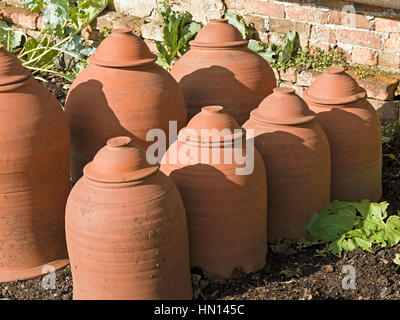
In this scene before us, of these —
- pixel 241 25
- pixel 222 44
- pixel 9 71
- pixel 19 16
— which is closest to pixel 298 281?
pixel 222 44

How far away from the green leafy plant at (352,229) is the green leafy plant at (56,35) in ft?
12.8

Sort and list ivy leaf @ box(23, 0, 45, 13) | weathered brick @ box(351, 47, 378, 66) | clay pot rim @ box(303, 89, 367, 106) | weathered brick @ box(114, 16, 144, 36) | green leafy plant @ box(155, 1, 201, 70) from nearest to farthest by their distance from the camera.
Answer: clay pot rim @ box(303, 89, 367, 106) < weathered brick @ box(351, 47, 378, 66) < green leafy plant @ box(155, 1, 201, 70) < ivy leaf @ box(23, 0, 45, 13) < weathered brick @ box(114, 16, 144, 36)

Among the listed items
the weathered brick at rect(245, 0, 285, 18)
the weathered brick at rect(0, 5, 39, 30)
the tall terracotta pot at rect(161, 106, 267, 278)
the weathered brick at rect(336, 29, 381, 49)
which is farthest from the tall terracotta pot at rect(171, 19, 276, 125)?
the weathered brick at rect(0, 5, 39, 30)

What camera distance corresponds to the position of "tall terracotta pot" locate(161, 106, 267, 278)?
397 cm

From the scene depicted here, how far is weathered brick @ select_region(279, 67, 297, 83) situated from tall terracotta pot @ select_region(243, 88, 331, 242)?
2.22 metres

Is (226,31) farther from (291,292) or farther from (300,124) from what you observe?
(291,292)

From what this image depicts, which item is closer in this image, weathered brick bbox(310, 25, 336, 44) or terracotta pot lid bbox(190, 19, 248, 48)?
terracotta pot lid bbox(190, 19, 248, 48)

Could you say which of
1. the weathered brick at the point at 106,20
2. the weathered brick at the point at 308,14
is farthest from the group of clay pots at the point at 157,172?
the weathered brick at the point at 106,20

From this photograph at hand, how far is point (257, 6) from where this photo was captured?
699 cm

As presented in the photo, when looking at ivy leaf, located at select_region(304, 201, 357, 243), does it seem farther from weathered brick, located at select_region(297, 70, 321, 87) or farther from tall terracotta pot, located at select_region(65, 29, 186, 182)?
weathered brick, located at select_region(297, 70, 321, 87)

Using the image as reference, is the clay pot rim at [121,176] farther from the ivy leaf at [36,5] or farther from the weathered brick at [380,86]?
the ivy leaf at [36,5]

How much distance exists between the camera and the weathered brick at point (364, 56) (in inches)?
248

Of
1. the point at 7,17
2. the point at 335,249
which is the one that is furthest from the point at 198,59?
the point at 7,17

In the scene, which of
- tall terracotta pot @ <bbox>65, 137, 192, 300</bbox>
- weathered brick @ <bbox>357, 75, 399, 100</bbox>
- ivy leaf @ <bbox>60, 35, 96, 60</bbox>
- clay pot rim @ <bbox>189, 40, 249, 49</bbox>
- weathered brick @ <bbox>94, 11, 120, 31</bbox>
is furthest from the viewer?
weathered brick @ <bbox>94, 11, 120, 31</bbox>
